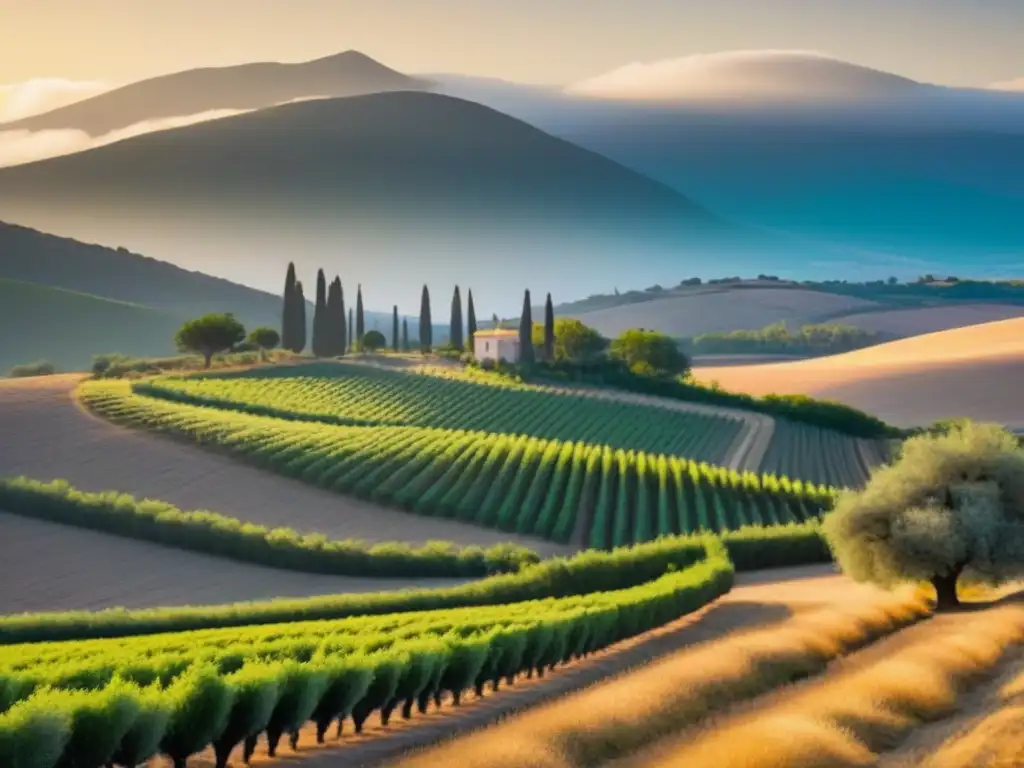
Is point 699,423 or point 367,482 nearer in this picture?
point 367,482

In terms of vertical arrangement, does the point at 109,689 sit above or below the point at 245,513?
above

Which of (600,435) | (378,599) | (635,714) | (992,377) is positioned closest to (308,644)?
(635,714)

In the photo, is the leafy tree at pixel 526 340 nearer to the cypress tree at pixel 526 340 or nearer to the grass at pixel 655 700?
the cypress tree at pixel 526 340

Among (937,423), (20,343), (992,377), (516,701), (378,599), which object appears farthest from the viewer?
(20,343)

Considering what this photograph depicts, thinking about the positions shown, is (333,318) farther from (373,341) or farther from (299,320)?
(373,341)

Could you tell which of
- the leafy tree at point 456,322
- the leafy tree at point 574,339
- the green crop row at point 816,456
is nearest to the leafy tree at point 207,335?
the leafy tree at point 456,322

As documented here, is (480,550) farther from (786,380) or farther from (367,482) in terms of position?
(786,380)
